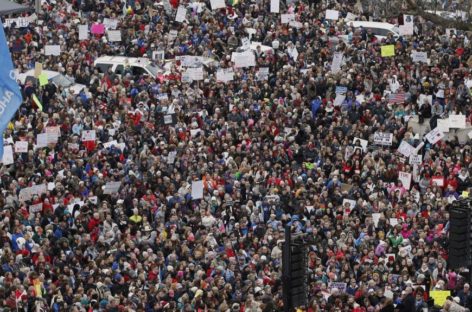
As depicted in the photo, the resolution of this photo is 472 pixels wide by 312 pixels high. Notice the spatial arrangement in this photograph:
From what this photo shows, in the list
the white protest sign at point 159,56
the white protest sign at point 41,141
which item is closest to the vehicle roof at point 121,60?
the white protest sign at point 159,56

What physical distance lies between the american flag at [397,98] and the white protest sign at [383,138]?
2.42m

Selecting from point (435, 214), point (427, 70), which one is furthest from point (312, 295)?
point (427, 70)

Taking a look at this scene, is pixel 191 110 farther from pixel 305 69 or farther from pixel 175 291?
pixel 175 291

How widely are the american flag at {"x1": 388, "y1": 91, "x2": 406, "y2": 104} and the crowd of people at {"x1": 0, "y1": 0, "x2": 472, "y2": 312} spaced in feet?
0.52

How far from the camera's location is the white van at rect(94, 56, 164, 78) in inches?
1956

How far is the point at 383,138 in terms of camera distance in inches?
1732

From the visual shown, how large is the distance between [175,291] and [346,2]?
72.1 feet

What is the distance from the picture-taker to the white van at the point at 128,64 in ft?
163

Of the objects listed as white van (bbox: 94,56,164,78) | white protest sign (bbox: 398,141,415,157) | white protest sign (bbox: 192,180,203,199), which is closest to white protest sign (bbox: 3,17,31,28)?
white van (bbox: 94,56,164,78)

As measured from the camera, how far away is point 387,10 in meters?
52.7

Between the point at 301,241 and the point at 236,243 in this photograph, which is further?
the point at 236,243

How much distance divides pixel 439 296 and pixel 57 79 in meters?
16.6

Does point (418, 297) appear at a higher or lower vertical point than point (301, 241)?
lower

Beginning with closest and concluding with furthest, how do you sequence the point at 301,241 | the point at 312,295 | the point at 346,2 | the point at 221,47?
the point at 301,241 → the point at 312,295 → the point at 221,47 → the point at 346,2
